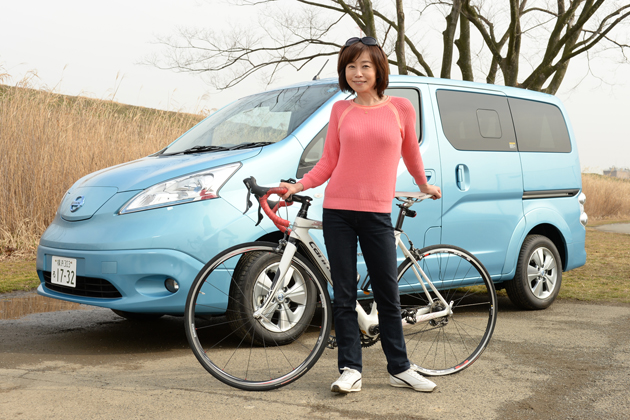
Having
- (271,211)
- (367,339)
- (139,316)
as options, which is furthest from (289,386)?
(139,316)

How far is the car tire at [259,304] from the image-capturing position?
3.82 m

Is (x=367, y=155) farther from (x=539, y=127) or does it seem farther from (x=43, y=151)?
(x=43, y=151)

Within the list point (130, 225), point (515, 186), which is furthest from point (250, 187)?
point (515, 186)

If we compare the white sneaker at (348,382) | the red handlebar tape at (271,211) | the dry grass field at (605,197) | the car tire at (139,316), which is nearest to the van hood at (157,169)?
the red handlebar tape at (271,211)

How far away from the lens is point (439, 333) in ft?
14.1

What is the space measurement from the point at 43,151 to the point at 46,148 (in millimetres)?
57

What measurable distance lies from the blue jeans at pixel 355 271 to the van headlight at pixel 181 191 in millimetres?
1006

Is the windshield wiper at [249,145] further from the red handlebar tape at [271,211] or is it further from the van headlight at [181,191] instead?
the red handlebar tape at [271,211]

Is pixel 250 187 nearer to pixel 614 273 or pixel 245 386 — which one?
pixel 245 386

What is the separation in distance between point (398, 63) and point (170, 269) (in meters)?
13.0

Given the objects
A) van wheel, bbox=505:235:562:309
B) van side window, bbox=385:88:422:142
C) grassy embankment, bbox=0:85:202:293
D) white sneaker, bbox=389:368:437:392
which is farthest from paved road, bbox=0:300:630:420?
grassy embankment, bbox=0:85:202:293

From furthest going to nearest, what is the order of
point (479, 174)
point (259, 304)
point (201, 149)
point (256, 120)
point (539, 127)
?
1. point (539, 127)
2. point (479, 174)
3. point (256, 120)
4. point (201, 149)
5. point (259, 304)

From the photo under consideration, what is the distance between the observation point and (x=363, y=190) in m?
3.11

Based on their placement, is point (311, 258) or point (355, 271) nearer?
point (355, 271)
